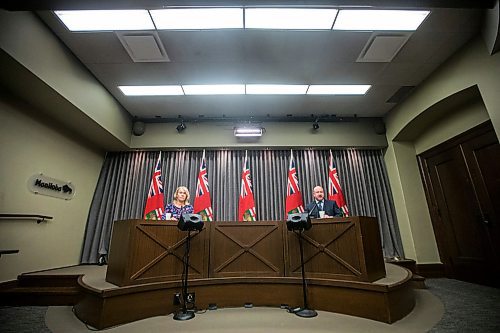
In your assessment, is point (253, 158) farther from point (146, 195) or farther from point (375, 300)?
point (375, 300)

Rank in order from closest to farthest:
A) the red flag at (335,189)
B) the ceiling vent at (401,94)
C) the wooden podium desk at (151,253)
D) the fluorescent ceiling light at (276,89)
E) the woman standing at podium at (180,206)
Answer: the wooden podium desk at (151,253), the woman standing at podium at (180,206), the fluorescent ceiling light at (276,89), the ceiling vent at (401,94), the red flag at (335,189)

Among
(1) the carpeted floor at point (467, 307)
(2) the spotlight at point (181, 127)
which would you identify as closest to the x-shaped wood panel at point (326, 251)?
(1) the carpeted floor at point (467, 307)

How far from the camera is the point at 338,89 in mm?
4508

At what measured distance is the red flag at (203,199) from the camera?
488 cm

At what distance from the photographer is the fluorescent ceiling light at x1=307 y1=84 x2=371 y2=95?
14.4 feet

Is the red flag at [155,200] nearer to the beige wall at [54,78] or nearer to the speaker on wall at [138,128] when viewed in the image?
the speaker on wall at [138,128]

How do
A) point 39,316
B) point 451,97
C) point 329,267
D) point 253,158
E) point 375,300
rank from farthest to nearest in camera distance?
point 253,158, point 451,97, point 329,267, point 39,316, point 375,300

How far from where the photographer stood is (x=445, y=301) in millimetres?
2869

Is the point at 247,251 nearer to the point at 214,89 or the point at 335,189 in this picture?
the point at 335,189

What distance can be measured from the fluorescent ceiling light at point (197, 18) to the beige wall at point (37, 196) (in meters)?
2.58

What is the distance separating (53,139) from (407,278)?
232 inches

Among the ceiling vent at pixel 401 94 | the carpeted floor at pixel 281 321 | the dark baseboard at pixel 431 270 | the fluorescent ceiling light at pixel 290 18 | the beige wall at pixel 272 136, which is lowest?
the carpeted floor at pixel 281 321

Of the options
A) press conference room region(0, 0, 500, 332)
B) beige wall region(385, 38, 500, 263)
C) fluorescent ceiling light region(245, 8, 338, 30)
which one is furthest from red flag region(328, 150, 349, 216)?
fluorescent ceiling light region(245, 8, 338, 30)

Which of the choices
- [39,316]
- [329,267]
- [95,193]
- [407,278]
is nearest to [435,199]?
[407,278]
